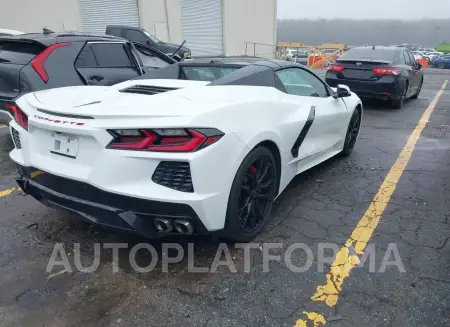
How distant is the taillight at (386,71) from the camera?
838cm

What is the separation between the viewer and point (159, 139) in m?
2.32

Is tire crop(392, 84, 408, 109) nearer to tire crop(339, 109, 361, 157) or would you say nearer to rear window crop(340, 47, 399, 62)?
rear window crop(340, 47, 399, 62)

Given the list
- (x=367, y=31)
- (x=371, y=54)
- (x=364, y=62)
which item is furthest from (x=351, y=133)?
(x=367, y=31)

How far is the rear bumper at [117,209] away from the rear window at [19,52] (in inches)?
118

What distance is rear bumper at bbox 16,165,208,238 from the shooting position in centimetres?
236

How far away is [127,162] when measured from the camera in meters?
2.30

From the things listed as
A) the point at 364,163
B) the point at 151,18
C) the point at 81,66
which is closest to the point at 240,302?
the point at 364,163

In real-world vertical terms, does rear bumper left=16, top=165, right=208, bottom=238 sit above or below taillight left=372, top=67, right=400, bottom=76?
above

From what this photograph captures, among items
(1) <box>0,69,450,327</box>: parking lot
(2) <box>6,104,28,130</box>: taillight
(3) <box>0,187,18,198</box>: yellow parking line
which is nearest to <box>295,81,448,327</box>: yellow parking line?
(1) <box>0,69,450,327</box>: parking lot

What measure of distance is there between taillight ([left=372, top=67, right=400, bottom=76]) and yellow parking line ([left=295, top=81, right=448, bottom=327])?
400cm

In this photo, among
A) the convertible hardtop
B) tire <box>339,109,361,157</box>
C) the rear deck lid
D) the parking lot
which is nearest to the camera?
the parking lot

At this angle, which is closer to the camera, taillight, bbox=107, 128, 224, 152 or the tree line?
taillight, bbox=107, 128, 224, 152

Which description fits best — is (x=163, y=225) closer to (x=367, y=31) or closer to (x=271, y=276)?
(x=271, y=276)

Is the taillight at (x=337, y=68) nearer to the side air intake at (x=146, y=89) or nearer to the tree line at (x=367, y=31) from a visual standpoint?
the side air intake at (x=146, y=89)
